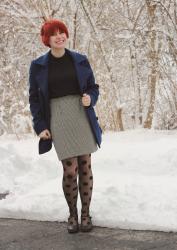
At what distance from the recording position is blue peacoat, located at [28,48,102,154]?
4062 mm

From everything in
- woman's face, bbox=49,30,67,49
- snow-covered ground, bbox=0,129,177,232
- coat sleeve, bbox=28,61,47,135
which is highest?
woman's face, bbox=49,30,67,49

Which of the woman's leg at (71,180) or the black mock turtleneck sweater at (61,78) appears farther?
the woman's leg at (71,180)

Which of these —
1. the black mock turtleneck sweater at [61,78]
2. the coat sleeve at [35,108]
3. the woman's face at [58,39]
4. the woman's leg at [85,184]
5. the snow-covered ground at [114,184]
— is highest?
the woman's face at [58,39]

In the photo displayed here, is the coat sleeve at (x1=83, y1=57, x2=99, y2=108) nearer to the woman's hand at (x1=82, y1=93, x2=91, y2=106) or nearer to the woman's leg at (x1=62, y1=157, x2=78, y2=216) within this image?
the woman's hand at (x1=82, y1=93, x2=91, y2=106)

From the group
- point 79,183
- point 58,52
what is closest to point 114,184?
point 79,183

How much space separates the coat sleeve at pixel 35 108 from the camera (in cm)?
411

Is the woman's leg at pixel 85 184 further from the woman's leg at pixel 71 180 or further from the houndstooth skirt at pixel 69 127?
the houndstooth skirt at pixel 69 127

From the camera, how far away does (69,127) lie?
4137 mm

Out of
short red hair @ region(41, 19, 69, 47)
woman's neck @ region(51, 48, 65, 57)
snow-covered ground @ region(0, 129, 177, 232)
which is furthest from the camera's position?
snow-covered ground @ region(0, 129, 177, 232)

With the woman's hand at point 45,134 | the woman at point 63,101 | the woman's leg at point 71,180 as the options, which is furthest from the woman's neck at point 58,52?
the woman's leg at point 71,180

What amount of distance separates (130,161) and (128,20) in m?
4.61

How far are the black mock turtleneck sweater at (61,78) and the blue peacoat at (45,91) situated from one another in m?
0.04

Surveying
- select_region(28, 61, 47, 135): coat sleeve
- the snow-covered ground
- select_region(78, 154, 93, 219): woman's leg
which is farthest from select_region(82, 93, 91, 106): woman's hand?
the snow-covered ground

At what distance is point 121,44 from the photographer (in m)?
10.5
